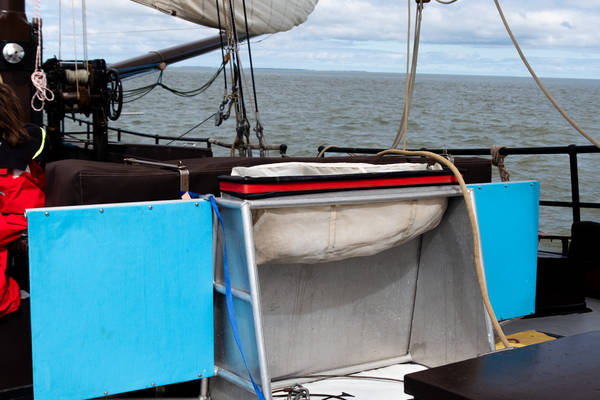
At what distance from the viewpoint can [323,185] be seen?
2.87m

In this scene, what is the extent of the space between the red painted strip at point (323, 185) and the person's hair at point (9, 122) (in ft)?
4.07

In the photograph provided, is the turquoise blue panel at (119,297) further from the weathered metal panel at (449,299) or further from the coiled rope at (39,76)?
the coiled rope at (39,76)

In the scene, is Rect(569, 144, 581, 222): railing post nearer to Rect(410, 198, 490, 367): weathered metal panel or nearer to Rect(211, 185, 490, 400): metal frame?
Rect(410, 198, 490, 367): weathered metal panel

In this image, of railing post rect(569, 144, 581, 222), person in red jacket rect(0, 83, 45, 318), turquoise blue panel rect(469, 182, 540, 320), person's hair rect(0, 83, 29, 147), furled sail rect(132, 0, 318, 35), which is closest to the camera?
person in red jacket rect(0, 83, 45, 318)

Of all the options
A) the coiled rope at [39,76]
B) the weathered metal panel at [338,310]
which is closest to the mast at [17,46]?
the coiled rope at [39,76]

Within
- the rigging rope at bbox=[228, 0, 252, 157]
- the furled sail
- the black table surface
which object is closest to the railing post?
the rigging rope at bbox=[228, 0, 252, 157]

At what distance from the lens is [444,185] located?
3307 mm

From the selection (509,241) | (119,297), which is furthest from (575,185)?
(119,297)

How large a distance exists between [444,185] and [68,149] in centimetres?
776

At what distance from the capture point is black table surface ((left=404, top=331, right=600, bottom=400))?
1525mm

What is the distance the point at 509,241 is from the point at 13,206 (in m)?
2.52

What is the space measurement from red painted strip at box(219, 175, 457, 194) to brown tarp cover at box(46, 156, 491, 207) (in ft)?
0.67

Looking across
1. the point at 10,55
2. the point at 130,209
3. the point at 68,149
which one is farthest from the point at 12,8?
the point at 130,209

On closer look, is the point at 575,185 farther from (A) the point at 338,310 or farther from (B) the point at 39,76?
(B) the point at 39,76
